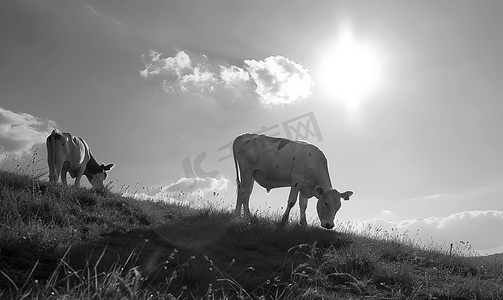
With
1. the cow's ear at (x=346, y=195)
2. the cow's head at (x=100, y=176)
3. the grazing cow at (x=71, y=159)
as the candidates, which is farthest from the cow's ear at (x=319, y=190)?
the cow's head at (x=100, y=176)

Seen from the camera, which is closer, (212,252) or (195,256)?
(195,256)

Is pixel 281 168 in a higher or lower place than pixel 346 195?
higher

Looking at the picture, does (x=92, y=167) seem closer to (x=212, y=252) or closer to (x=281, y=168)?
(x=281, y=168)

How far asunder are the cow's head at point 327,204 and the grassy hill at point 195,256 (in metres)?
0.44

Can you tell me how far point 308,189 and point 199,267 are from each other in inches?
271

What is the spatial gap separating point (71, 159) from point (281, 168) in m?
7.45

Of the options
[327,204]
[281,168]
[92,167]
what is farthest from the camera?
[92,167]

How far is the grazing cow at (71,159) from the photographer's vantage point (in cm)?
1230

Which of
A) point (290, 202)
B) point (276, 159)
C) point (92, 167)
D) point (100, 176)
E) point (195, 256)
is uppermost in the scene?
point (276, 159)

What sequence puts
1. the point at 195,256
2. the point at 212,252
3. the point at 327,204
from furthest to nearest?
1. the point at 327,204
2. the point at 212,252
3. the point at 195,256

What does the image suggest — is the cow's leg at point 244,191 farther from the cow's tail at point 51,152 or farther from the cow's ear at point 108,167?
the cow's ear at point 108,167

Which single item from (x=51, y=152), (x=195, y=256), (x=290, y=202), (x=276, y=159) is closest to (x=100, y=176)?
(x=51, y=152)

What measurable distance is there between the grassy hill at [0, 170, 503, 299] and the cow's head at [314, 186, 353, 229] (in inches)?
17.5

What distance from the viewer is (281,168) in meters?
11.7
